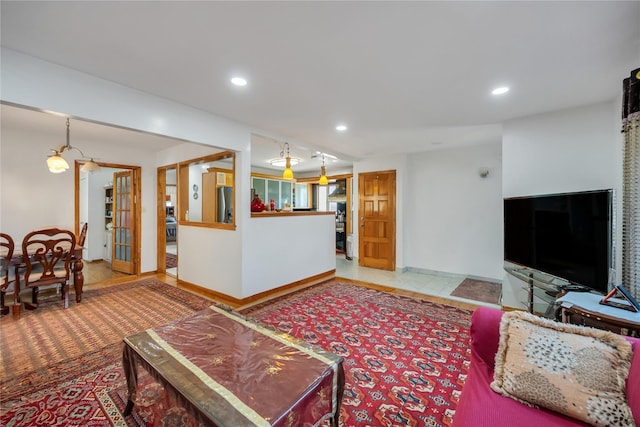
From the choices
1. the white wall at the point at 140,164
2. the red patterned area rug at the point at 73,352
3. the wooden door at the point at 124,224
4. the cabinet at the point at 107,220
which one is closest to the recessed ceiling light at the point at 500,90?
the white wall at the point at 140,164

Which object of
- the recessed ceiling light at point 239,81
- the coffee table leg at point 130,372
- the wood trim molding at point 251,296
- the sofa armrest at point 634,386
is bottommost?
the wood trim molding at point 251,296

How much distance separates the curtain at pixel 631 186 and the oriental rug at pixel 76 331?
4.04 m

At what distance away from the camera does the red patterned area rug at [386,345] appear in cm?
164

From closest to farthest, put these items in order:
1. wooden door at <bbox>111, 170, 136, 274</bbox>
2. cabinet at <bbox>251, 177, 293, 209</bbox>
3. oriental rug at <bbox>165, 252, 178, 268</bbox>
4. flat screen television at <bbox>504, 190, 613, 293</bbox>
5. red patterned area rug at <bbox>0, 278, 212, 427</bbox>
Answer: red patterned area rug at <bbox>0, 278, 212, 427</bbox>, flat screen television at <bbox>504, 190, 613, 293</bbox>, wooden door at <bbox>111, 170, 136, 274</bbox>, oriental rug at <bbox>165, 252, 178, 268</bbox>, cabinet at <bbox>251, 177, 293, 209</bbox>

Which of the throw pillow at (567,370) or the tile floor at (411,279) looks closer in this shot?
the throw pillow at (567,370)

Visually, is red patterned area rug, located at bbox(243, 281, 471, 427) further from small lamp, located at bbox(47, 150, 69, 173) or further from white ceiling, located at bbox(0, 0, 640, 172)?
small lamp, located at bbox(47, 150, 69, 173)

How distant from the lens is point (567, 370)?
1.09m

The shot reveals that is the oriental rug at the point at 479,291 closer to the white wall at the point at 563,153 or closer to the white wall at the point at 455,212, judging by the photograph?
the white wall at the point at 455,212

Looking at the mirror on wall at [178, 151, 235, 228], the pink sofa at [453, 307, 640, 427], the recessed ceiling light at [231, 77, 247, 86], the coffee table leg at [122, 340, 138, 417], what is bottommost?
the coffee table leg at [122, 340, 138, 417]

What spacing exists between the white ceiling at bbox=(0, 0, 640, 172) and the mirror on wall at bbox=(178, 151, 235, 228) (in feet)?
5.89

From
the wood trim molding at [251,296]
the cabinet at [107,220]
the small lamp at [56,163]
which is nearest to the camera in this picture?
the small lamp at [56,163]

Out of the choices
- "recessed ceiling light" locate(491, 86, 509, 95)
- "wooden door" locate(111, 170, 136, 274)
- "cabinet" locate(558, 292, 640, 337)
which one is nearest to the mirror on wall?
"wooden door" locate(111, 170, 136, 274)

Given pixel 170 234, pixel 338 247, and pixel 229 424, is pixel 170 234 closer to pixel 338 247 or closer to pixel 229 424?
pixel 338 247

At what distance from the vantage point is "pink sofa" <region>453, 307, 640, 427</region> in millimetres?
1016
